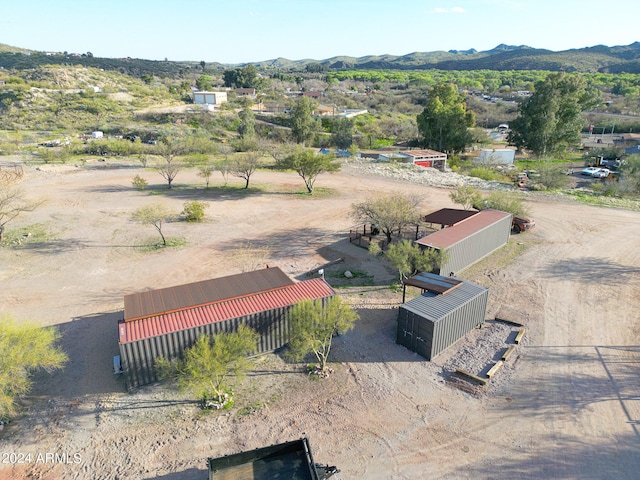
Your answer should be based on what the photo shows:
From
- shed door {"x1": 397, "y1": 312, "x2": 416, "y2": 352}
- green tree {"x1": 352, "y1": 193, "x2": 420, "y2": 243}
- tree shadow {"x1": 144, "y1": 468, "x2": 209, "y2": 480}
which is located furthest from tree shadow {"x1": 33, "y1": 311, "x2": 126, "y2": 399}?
green tree {"x1": 352, "y1": 193, "x2": 420, "y2": 243}

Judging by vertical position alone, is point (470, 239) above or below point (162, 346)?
above

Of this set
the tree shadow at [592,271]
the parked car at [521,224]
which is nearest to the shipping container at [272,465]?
the tree shadow at [592,271]

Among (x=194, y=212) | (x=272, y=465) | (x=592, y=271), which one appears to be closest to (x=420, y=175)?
(x=592, y=271)

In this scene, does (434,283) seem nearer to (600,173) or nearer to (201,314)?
(201,314)

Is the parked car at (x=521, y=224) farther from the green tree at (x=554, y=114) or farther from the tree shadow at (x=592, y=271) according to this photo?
the green tree at (x=554, y=114)

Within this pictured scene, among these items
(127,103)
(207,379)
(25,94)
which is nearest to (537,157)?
(207,379)

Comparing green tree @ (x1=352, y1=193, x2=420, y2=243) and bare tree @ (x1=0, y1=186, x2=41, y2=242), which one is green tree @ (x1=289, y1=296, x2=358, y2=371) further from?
bare tree @ (x1=0, y1=186, x2=41, y2=242)

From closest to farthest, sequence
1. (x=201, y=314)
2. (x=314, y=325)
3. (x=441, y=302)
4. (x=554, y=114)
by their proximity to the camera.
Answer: (x=314, y=325) → (x=201, y=314) → (x=441, y=302) → (x=554, y=114)
